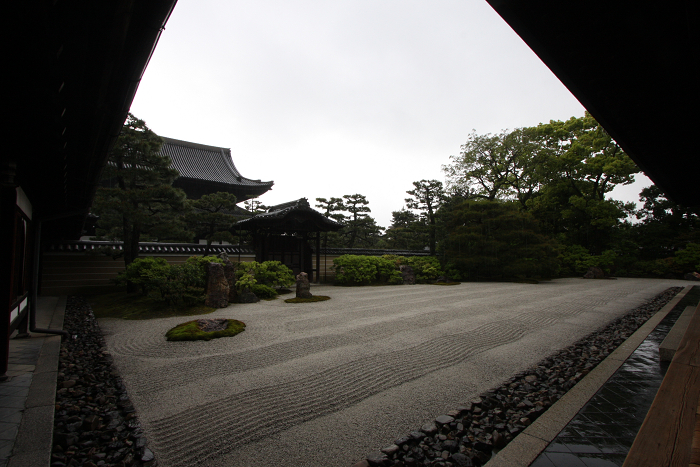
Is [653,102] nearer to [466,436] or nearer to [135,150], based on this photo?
[466,436]

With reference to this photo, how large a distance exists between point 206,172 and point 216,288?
13.7 m

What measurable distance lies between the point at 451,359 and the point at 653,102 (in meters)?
3.22

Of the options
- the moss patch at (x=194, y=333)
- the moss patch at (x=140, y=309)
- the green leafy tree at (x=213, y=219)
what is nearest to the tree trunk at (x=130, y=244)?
the moss patch at (x=140, y=309)

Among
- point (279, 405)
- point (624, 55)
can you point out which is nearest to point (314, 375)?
point (279, 405)

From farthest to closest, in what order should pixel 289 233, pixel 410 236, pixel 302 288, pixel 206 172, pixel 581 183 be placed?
pixel 410 236 < pixel 581 183 < pixel 206 172 < pixel 289 233 < pixel 302 288

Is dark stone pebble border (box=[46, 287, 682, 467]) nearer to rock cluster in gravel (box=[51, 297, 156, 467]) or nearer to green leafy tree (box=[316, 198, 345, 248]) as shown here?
rock cluster in gravel (box=[51, 297, 156, 467])

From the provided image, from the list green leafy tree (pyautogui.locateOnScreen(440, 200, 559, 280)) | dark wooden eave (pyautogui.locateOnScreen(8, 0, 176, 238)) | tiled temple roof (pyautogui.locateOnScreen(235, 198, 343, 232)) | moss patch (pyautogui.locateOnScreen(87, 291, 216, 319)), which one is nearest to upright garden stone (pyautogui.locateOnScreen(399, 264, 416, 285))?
green leafy tree (pyautogui.locateOnScreen(440, 200, 559, 280))

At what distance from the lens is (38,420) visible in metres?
2.29

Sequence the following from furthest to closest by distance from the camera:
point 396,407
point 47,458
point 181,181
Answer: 1. point 181,181
2. point 396,407
3. point 47,458

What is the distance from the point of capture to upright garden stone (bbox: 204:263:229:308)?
7.70 metres

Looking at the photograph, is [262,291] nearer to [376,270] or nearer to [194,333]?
[194,333]

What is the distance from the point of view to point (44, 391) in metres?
2.80

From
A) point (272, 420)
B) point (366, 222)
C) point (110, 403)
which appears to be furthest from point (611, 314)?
point (366, 222)

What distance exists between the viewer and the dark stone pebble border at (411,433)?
2061mm
